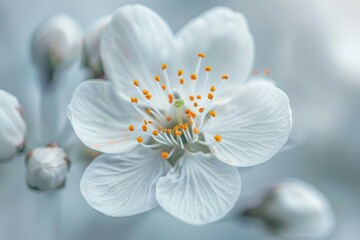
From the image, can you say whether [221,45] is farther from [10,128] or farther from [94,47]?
[10,128]

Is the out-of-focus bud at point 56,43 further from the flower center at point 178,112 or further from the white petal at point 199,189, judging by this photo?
the white petal at point 199,189

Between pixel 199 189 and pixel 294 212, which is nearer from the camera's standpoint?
pixel 199 189

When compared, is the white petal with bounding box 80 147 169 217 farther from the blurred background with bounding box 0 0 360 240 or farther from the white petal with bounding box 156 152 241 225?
the blurred background with bounding box 0 0 360 240

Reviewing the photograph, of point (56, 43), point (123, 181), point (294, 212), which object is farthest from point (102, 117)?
point (294, 212)

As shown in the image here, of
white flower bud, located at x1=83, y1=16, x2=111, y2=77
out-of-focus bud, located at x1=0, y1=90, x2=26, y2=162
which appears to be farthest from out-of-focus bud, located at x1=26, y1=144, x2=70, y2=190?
white flower bud, located at x1=83, y1=16, x2=111, y2=77

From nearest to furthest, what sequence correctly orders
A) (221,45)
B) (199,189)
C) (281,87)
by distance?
(199,189) → (221,45) → (281,87)

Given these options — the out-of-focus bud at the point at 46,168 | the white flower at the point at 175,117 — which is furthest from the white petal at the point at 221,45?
the out-of-focus bud at the point at 46,168
